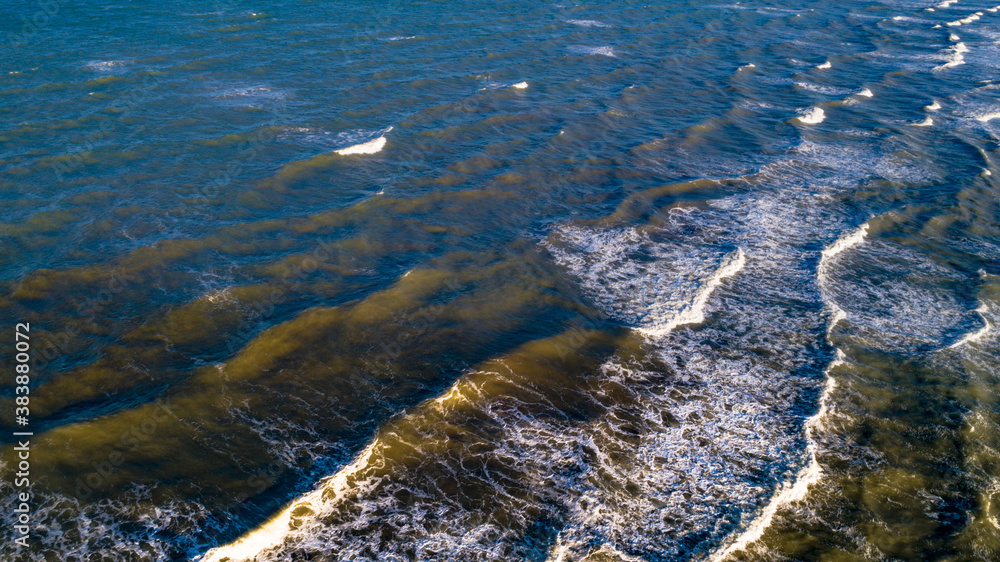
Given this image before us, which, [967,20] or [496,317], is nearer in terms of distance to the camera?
[496,317]

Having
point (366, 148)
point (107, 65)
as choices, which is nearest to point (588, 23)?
point (366, 148)

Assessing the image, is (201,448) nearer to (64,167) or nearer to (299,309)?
(299,309)

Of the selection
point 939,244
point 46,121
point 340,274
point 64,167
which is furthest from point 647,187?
point 46,121

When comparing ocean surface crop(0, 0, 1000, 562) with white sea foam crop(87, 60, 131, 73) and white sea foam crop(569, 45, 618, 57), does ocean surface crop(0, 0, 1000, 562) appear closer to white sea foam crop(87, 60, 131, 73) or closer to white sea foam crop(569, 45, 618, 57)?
white sea foam crop(87, 60, 131, 73)

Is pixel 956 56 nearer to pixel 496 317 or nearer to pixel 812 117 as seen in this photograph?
pixel 812 117

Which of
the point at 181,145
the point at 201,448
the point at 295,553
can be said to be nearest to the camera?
the point at 295,553

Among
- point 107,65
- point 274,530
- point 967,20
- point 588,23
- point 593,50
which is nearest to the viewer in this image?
point 274,530

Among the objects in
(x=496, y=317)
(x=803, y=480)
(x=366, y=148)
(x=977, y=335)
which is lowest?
(x=803, y=480)

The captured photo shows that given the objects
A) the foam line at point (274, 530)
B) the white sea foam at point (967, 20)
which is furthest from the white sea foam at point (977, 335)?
the white sea foam at point (967, 20)
